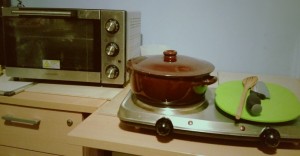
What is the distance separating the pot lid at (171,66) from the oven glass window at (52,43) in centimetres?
29

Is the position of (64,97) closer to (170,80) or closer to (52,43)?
(52,43)

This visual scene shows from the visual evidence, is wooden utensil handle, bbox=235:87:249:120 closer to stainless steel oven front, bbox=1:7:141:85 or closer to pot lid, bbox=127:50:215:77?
pot lid, bbox=127:50:215:77

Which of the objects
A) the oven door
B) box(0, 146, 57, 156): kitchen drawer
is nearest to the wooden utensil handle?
the oven door

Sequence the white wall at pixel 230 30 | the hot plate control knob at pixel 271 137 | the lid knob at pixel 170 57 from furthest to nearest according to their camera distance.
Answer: the white wall at pixel 230 30 < the lid knob at pixel 170 57 < the hot plate control knob at pixel 271 137

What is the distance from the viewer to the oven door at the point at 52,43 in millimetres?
953

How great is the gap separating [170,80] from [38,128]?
513mm

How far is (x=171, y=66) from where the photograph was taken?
68 cm

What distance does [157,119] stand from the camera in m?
0.63

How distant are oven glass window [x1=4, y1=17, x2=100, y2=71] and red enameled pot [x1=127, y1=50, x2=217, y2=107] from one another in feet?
1.04

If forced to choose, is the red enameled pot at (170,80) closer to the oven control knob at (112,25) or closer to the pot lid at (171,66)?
Result: the pot lid at (171,66)

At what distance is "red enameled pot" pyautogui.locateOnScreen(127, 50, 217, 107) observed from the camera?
64 centimetres

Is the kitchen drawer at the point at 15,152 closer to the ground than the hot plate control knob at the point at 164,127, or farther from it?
closer to the ground

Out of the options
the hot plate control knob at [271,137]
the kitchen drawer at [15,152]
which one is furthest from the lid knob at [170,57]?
the kitchen drawer at [15,152]

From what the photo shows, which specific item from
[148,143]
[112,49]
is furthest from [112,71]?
[148,143]
